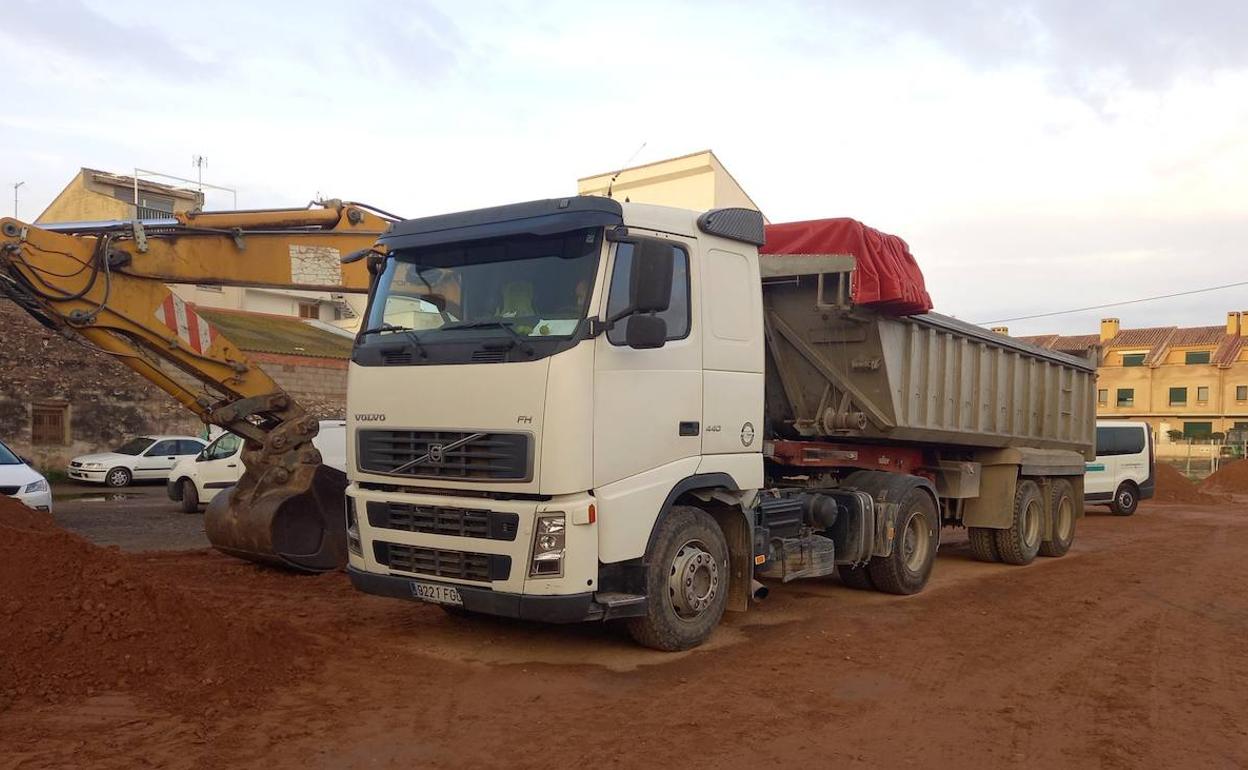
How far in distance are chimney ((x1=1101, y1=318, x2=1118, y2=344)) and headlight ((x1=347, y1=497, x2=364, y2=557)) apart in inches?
2769

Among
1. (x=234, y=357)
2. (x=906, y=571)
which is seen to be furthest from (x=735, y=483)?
(x=234, y=357)

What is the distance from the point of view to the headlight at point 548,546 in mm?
6109

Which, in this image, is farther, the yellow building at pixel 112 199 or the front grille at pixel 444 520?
the yellow building at pixel 112 199

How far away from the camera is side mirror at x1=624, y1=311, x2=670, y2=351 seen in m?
6.26

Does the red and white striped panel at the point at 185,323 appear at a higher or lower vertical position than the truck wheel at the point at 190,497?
higher

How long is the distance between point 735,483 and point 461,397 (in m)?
2.24

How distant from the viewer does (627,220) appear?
6.53 metres

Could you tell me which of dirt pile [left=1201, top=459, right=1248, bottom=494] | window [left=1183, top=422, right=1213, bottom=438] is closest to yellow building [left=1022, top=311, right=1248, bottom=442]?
window [left=1183, top=422, right=1213, bottom=438]

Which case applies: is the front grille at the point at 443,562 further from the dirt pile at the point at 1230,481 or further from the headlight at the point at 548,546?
the dirt pile at the point at 1230,481

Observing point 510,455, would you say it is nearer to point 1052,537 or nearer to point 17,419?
point 1052,537

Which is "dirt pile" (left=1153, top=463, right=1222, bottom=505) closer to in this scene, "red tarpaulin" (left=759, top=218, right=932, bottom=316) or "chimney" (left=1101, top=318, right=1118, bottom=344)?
"red tarpaulin" (left=759, top=218, right=932, bottom=316)

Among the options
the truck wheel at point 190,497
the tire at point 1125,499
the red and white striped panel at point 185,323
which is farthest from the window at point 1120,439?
the red and white striped panel at point 185,323

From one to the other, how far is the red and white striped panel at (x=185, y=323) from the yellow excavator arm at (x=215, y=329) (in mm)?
10

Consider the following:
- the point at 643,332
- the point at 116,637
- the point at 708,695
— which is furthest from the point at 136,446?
the point at 708,695
